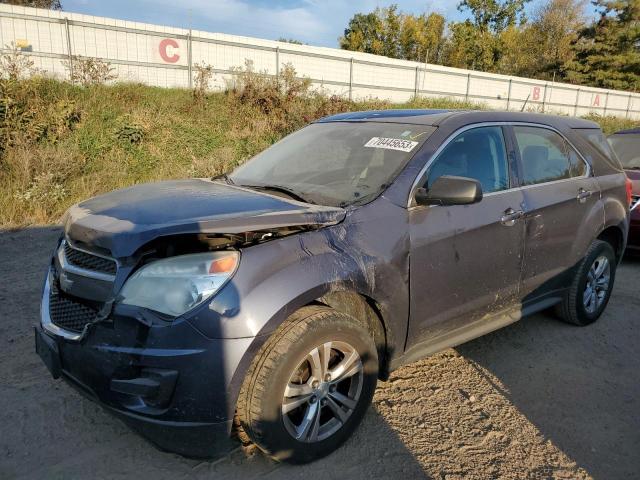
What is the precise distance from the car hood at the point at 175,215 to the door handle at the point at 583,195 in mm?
2376

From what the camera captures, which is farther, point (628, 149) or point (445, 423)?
point (628, 149)

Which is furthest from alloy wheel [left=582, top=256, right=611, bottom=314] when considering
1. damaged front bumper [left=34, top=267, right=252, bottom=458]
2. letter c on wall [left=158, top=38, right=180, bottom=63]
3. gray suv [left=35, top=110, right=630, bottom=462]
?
letter c on wall [left=158, top=38, right=180, bottom=63]

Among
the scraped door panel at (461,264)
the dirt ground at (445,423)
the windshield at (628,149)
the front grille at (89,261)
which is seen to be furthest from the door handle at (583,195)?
the windshield at (628,149)

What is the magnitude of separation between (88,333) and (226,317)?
25.6 inches

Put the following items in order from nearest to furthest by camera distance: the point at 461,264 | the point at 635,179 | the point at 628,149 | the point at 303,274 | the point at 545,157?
the point at 303,274, the point at 461,264, the point at 545,157, the point at 635,179, the point at 628,149

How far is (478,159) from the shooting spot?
332 cm

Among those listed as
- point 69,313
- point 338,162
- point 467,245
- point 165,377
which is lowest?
point 165,377

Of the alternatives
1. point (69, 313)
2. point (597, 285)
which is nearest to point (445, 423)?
point (69, 313)

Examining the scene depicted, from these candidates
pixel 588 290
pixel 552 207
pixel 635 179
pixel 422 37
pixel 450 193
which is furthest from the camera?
pixel 422 37

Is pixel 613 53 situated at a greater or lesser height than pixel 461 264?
greater

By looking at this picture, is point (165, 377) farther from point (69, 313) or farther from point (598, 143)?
point (598, 143)

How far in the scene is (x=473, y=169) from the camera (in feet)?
10.7

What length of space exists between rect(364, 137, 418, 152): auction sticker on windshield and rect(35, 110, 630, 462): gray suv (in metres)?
0.01

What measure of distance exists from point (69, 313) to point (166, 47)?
14.1 meters
